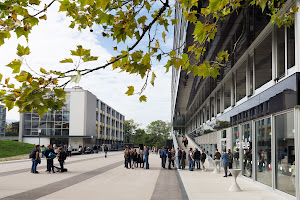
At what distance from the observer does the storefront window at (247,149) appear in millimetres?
16134

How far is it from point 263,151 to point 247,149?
269cm

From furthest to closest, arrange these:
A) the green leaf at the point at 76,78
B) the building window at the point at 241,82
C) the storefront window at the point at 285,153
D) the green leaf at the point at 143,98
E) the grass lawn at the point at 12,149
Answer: the grass lawn at the point at 12,149, the building window at the point at 241,82, the storefront window at the point at 285,153, the green leaf at the point at 143,98, the green leaf at the point at 76,78

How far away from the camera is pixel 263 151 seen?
46.1 feet

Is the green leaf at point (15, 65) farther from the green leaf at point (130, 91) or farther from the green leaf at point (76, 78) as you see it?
the green leaf at point (130, 91)

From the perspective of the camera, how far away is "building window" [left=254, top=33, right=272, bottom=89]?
13492 mm

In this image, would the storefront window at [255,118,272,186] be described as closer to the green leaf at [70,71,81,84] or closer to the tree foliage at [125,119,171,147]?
the green leaf at [70,71,81,84]

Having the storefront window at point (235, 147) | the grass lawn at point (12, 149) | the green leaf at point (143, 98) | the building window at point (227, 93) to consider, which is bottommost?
the grass lawn at point (12, 149)

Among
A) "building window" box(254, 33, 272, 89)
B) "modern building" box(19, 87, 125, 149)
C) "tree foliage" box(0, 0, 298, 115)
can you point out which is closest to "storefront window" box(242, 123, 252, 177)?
"building window" box(254, 33, 272, 89)

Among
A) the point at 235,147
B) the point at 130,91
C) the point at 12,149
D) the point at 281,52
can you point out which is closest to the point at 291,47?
the point at 281,52

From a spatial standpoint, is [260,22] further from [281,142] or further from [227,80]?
[227,80]

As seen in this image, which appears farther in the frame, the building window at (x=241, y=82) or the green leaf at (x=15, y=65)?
the building window at (x=241, y=82)

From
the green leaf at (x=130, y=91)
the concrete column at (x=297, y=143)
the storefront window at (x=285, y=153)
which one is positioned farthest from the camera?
the storefront window at (x=285, y=153)

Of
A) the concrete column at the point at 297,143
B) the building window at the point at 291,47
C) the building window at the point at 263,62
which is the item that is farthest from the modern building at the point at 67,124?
the concrete column at the point at 297,143

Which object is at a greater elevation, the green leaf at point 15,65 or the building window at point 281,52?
the building window at point 281,52
